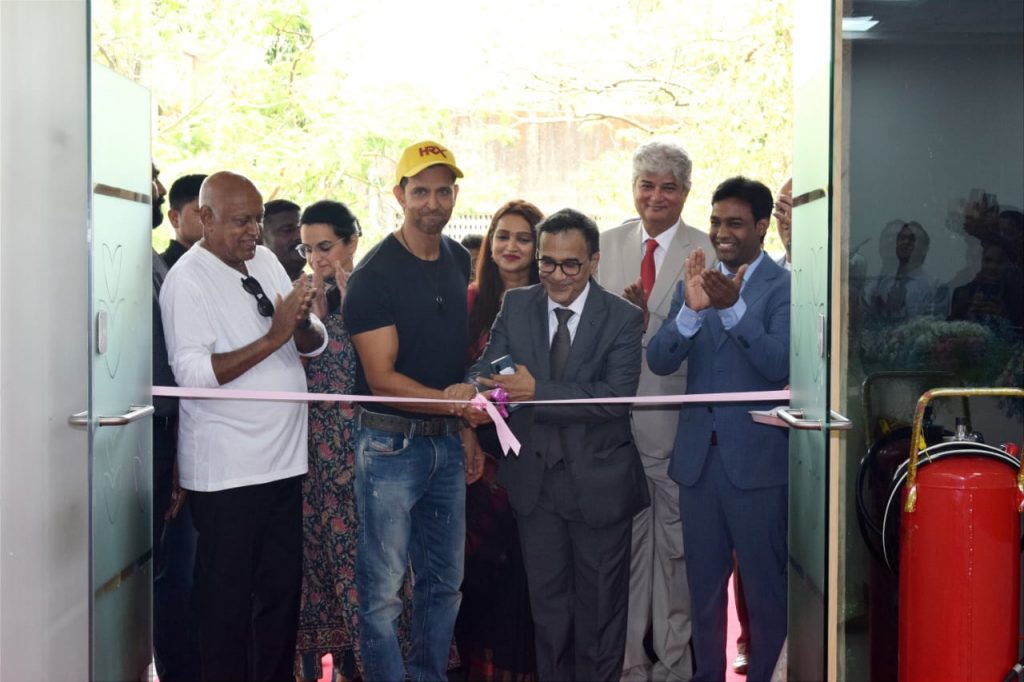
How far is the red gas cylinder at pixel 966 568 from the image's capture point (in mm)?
3393

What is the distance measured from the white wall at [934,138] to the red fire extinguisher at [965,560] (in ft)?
2.20

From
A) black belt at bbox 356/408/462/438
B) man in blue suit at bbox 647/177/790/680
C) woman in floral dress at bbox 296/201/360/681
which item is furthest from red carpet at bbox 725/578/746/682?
woman in floral dress at bbox 296/201/360/681

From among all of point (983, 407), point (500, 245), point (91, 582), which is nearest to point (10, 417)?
point (91, 582)

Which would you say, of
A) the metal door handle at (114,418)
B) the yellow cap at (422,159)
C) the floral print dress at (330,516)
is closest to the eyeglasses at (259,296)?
the floral print dress at (330,516)

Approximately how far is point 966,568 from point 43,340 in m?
2.68

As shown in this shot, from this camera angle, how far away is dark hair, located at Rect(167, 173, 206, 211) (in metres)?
4.37

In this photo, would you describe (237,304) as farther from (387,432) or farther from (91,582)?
(91,582)

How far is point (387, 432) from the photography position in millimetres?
4215

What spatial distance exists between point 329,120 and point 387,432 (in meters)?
1.90

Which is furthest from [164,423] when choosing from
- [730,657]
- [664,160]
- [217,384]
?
[730,657]

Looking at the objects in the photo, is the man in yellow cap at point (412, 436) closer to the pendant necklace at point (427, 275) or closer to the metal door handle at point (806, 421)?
the pendant necklace at point (427, 275)

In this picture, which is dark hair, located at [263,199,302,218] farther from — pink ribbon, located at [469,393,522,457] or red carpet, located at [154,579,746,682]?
red carpet, located at [154,579,746,682]

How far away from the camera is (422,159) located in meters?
4.44

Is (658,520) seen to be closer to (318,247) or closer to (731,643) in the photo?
(731,643)
